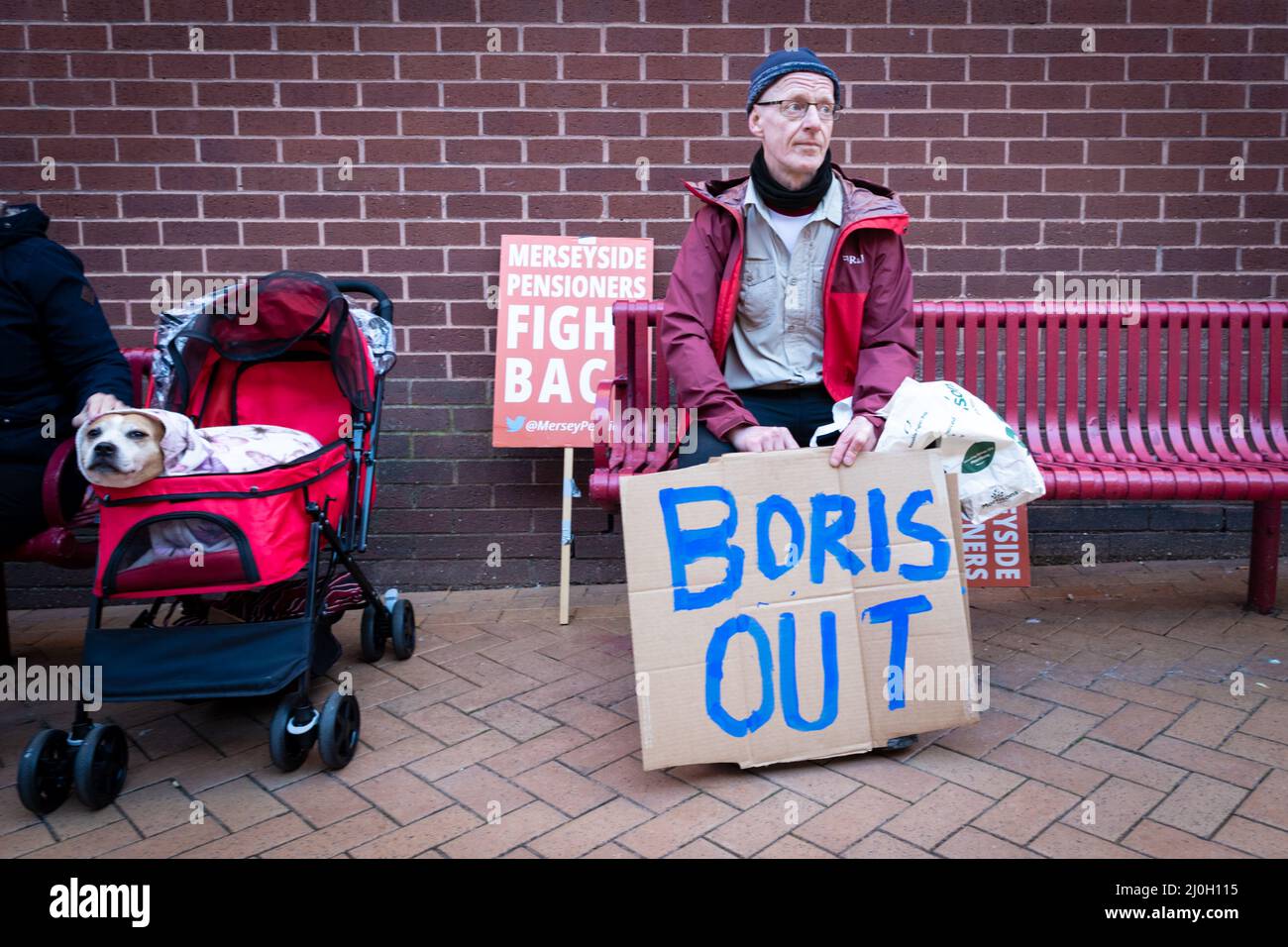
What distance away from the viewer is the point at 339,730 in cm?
309

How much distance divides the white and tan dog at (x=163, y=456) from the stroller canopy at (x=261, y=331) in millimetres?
334

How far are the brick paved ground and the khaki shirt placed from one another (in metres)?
1.26

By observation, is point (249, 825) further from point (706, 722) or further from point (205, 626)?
point (706, 722)

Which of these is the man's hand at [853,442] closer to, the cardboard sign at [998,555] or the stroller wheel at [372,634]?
the cardboard sign at [998,555]

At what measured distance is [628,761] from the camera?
3.14m

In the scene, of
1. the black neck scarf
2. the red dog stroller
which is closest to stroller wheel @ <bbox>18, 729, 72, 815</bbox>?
the red dog stroller

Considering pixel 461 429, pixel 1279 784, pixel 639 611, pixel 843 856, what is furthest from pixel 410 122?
pixel 1279 784

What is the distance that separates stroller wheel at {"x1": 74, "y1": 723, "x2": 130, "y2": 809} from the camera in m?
2.87

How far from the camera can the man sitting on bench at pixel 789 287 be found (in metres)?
3.36

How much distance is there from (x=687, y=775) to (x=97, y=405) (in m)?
2.20

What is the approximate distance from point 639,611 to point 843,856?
0.84 meters

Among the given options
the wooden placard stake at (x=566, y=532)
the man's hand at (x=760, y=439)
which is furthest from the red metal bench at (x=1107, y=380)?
the man's hand at (x=760, y=439)

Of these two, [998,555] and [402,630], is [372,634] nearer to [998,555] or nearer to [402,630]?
[402,630]

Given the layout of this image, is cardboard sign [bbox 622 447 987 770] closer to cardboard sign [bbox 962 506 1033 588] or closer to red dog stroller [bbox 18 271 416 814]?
red dog stroller [bbox 18 271 416 814]
